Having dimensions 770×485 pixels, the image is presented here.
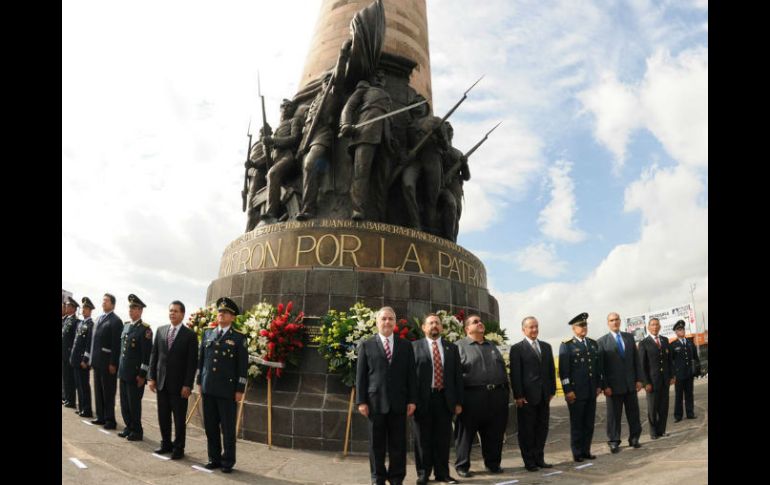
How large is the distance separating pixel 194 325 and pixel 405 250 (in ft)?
13.7

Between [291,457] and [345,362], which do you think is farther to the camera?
[345,362]

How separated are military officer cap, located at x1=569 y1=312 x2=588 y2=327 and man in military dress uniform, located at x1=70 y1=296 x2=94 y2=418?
768cm

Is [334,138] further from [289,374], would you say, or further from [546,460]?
[546,460]

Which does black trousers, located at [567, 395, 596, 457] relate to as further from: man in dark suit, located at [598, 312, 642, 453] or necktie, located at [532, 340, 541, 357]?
necktie, located at [532, 340, 541, 357]

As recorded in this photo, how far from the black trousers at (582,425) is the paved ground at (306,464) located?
0.22 meters

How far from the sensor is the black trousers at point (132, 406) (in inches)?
281

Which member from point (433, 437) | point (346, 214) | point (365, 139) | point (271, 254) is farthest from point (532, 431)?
point (365, 139)

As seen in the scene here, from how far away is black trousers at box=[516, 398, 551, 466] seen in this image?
6578 millimetres

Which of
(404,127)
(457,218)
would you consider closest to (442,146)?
(404,127)

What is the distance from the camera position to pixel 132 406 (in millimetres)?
7203

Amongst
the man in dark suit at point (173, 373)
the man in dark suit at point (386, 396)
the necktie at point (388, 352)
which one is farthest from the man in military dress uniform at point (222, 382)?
the necktie at point (388, 352)

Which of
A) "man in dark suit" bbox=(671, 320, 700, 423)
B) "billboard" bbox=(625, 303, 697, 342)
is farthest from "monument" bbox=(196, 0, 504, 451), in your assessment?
"billboard" bbox=(625, 303, 697, 342)

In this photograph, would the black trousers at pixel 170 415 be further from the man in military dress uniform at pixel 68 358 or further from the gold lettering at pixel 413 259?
the gold lettering at pixel 413 259

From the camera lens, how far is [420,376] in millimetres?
5992
